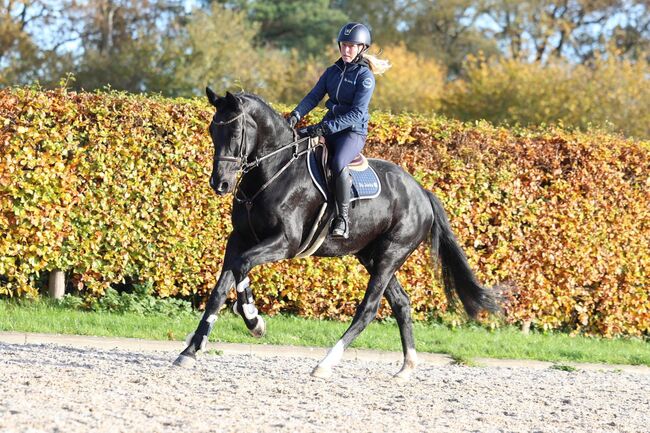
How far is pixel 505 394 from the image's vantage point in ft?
27.4

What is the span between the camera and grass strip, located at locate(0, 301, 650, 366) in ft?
35.3

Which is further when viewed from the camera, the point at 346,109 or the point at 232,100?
the point at 346,109

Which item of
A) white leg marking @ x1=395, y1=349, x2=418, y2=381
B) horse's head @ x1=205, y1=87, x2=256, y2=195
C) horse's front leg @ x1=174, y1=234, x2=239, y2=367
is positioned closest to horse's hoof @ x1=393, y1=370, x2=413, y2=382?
white leg marking @ x1=395, y1=349, x2=418, y2=381

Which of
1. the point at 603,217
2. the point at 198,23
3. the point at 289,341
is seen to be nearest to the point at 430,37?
the point at 198,23

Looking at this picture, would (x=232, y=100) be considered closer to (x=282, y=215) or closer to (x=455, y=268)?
(x=282, y=215)

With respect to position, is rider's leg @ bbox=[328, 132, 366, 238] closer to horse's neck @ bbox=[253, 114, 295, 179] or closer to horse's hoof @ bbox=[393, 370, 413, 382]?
horse's neck @ bbox=[253, 114, 295, 179]

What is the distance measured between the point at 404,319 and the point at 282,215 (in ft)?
6.12

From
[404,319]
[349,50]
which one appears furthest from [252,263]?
[349,50]

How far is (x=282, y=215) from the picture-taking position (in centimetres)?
832

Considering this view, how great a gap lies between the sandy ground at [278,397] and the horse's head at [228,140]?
162cm

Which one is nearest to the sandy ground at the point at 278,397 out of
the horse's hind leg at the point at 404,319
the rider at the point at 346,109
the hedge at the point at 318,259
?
the horse's hind leg at the point at 404,319

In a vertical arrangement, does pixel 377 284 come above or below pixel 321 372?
above

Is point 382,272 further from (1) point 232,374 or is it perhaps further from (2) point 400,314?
(1) point 232,374

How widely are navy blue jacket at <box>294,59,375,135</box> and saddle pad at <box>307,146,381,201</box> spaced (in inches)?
10.5
